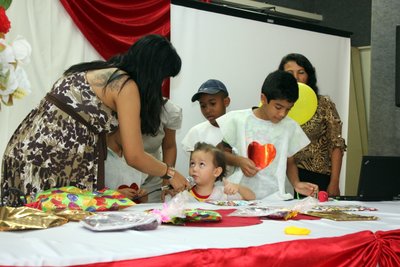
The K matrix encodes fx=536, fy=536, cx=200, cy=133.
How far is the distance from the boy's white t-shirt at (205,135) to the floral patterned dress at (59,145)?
3.83 feet

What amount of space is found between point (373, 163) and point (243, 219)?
92cm

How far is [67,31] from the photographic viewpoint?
3674 mm

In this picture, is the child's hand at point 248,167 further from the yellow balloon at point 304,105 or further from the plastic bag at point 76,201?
the plastic bag at point 76,201

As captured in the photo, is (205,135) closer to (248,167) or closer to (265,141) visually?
(265,141)

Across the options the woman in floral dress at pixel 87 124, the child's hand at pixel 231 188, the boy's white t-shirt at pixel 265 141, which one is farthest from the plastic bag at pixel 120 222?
the boy's white t-shirt at pixel 265 141

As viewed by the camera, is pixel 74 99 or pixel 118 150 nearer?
pixel 74 99

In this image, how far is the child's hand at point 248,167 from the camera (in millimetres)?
2416

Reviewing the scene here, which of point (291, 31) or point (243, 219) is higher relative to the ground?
point (291, 31)

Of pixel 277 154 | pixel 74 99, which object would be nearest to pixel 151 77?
pixel 74 99

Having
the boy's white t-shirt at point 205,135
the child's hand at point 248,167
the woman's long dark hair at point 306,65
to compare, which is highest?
the woman's long dark hair at point 306,65

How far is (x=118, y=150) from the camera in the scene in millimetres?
2221

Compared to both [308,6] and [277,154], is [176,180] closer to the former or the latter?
[277,154]

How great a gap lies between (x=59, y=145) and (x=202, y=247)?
0.90 m

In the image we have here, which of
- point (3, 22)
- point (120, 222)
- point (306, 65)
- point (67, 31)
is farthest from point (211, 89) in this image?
point (3, 22)
